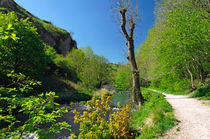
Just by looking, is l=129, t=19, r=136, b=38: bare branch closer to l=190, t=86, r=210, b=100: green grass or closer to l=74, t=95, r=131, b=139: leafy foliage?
l=74, t=95, r=131, b=139: leafy foliage

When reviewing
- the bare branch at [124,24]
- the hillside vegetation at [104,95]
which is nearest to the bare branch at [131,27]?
the bare branch at [124,24]

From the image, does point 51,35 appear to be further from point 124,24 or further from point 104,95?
point 104,95

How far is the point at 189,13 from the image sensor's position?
25.2 feet

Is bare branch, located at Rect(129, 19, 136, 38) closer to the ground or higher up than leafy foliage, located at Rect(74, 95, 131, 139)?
higher up

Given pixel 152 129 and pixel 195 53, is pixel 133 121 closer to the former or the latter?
pixel 152 129

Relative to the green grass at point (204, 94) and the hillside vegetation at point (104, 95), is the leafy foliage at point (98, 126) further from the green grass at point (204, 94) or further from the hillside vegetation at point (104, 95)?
the green grass at point (204, 94)

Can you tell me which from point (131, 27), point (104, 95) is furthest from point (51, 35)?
point (104, 95)

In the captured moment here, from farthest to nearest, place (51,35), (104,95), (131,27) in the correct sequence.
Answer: (51,35), (131,27), (104,95)

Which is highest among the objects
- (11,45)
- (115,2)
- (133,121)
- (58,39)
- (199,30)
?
(58,39)

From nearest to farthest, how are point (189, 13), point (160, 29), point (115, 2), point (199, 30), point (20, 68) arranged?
point (199, 30), point (189, 13), point (115, 2), point (20, 68), point (160, 29)

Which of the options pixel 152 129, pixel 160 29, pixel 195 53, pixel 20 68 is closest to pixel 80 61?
pixel 20 68

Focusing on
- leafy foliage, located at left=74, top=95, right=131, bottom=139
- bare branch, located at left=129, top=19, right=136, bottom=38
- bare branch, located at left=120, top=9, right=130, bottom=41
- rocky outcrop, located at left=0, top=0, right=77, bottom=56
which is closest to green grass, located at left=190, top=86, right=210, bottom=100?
bare branch, located at left=129, top=19, right=136, bottom=38

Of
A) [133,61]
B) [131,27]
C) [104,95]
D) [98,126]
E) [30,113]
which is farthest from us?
[131,27]

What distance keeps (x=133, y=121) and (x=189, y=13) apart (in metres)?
8.57
